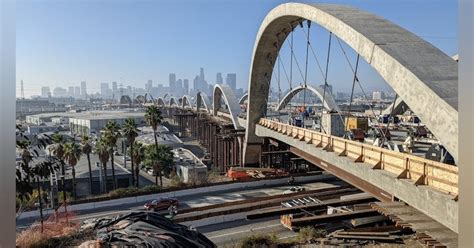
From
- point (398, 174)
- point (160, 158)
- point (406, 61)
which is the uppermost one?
point (406, 61)

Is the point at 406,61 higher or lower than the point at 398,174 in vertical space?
higher

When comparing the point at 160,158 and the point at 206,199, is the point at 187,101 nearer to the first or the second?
the point at 160,158

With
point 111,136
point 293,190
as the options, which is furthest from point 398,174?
point 111,136

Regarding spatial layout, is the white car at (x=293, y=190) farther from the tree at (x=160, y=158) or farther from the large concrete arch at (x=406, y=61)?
the tree at (x=160, y=158)

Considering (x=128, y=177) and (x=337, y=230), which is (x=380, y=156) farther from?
(x=128, y=177)

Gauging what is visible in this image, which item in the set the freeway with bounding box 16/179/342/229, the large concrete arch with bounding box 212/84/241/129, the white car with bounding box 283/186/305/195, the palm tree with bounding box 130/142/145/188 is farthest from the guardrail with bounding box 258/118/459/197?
the large concrete arch with bounding box 212/84/241/129

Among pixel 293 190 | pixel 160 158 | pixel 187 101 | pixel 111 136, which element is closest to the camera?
pixel 293 190

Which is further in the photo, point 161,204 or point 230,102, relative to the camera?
point 230,102

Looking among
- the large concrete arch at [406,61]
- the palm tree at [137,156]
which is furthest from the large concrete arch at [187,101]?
the large concrete arch at [406,61]
